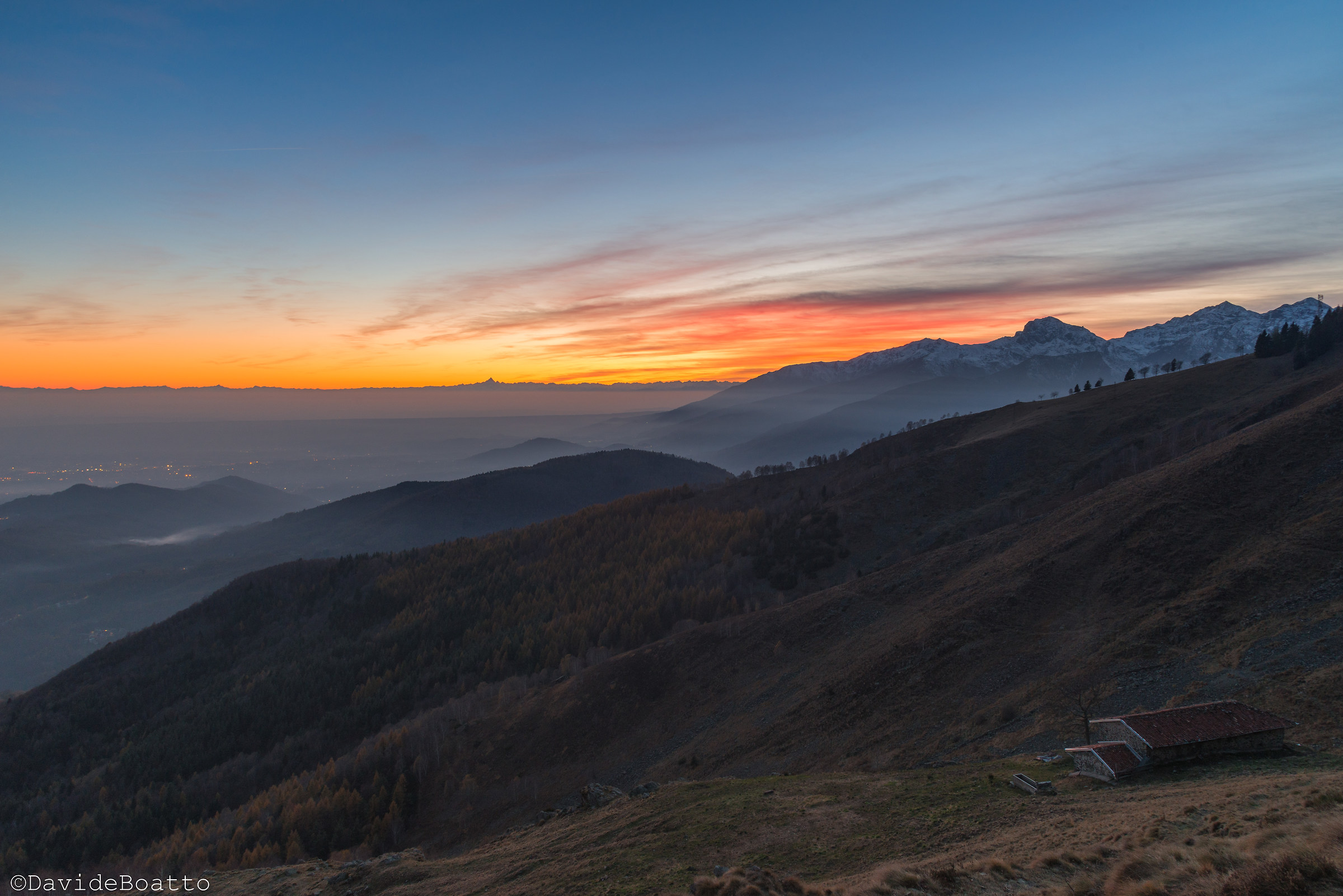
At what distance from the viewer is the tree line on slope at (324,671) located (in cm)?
8394

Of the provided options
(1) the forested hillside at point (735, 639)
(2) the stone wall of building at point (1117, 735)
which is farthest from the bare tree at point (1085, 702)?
(2) the stone wall of building at point (1117, 735)

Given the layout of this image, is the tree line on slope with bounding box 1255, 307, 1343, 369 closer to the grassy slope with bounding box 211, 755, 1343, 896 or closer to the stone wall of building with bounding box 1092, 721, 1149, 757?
the stone wall of building with bounding box 1092, 721, 1149, 757

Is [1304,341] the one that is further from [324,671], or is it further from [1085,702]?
[324,671]

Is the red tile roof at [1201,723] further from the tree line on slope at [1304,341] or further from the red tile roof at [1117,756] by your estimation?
the tree line on slope at [1304,341]

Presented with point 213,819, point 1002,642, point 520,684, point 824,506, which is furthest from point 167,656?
point 1002,642

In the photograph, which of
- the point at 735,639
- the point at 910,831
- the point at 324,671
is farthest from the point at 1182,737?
→ the point at 324,671

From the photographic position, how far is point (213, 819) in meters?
85.8

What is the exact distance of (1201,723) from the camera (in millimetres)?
29562

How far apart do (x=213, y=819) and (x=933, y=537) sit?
122 meters

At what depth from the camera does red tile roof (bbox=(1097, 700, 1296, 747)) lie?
28812mm

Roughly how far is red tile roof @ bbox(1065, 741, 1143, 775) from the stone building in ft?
0.09

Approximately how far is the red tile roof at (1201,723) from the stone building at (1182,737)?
3 cm

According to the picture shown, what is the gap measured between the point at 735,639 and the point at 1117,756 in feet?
182

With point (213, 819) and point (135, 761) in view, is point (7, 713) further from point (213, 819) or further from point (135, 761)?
point (213, 819)
